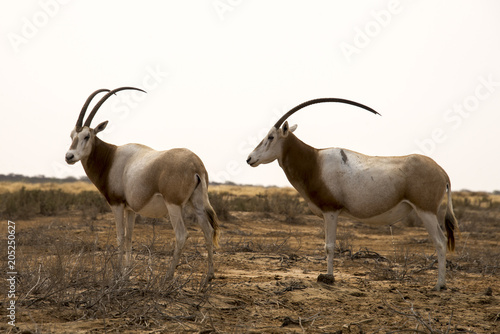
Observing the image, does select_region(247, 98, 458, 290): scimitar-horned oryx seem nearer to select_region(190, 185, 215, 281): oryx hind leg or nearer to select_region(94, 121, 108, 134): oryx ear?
select_region(190, 185, 215, 281): oryx hind leg

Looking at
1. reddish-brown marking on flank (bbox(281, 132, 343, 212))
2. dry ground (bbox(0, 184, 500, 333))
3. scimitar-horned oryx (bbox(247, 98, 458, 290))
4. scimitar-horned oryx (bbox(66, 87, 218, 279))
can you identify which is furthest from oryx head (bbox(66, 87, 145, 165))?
reddish-brown marking on flank (bbox(281, 132, 343, 212))

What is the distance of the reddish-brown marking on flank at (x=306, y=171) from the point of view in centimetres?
765

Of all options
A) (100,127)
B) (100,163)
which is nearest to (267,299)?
(100,163)

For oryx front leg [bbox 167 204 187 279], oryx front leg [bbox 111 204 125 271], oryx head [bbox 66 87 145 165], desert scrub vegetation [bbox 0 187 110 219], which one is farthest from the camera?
desert scrub vegetation [bbox 0 187 110 219]

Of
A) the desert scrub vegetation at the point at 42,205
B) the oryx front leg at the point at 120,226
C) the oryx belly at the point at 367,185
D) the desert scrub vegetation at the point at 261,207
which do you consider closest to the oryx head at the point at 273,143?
the oryx belly at the point at 367,185

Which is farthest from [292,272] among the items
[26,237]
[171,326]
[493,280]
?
[26,237]

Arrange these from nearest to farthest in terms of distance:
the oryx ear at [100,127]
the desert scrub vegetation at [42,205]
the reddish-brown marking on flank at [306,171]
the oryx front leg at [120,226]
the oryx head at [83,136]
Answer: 1. the reddish-brown marking on flank at [306,171]
2. the oryx front leg at [120,226]
3. the oryx head at [83,136]
4. the oryx ear at [100,127]
5. the desert scrub vegetation at [42,205]

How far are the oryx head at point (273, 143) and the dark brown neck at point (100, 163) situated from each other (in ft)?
7.07

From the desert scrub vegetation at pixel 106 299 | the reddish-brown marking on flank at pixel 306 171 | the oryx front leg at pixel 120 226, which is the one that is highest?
the reddish-brown marking on flank at pixel 306 171

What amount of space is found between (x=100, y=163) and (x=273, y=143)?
2.67 metres

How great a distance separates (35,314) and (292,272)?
15.0ft

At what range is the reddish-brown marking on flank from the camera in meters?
7.65

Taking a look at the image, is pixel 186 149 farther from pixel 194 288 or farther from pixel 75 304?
pixel 75 304

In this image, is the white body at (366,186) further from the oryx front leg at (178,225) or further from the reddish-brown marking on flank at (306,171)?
the oryx front leg at (178,225)
